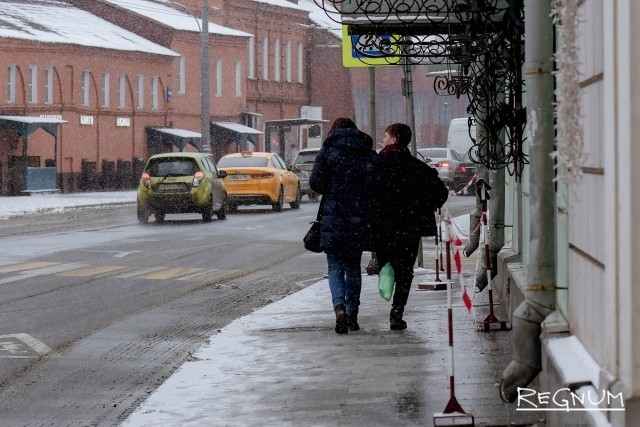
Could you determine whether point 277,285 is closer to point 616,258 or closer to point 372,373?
point 372,373

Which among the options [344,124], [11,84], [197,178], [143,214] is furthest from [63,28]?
[344,124]

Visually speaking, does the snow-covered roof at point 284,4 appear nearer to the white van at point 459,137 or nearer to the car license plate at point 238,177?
the white van at point 459,137

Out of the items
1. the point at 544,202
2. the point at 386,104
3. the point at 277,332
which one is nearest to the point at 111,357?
the point at 277,332

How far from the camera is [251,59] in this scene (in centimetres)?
7838

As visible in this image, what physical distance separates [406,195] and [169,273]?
721cm

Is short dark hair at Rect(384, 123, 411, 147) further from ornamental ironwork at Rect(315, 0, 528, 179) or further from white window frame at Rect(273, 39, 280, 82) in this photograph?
white window frame at Rect(273, 39, 280, 82)

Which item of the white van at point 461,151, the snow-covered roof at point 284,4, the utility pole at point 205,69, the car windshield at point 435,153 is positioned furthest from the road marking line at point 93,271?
the snow-covered roof at point 284,4

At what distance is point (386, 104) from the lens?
326 ft

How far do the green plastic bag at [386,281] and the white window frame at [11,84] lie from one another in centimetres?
4430

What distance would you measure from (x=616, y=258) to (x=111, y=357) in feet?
20.7

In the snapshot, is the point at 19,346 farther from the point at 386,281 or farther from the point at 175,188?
the point at 175,188

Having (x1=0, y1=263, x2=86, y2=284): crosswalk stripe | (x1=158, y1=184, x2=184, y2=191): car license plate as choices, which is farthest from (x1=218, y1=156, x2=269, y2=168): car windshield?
(x1=0, y1=263, x2=86, y2=284): crosswalk stripe

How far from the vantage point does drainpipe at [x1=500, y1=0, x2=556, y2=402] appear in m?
7.25

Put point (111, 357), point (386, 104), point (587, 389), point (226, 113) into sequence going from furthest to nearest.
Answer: point (386, 104)
point (226, 113)
point (111, 357)
point (587, 389)
